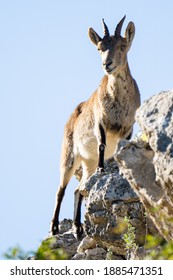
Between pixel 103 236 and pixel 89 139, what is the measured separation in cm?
421

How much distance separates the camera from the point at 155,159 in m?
7.20

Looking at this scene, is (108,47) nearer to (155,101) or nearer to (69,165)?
(69,165)

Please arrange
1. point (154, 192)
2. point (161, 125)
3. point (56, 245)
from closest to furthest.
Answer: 1. point (161, 125)
2. point (154, 192)
3. point (56, 245)

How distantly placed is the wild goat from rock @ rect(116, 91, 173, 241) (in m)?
6.66

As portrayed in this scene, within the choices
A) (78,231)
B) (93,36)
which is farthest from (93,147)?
(93,36)

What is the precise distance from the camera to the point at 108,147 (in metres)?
Answer: 15.7

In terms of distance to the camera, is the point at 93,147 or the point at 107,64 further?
the point at 93,147

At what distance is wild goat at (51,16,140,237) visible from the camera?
15641 millimetres

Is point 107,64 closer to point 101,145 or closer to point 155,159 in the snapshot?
point 101,145

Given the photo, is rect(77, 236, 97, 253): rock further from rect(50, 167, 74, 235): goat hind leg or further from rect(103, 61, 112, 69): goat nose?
rect(103, 61, 112, 69): goat nose

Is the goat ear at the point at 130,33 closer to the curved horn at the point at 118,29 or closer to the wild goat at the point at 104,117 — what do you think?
the wild goat at the point at 104,117

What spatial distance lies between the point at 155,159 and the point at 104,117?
8.58 meters
